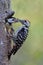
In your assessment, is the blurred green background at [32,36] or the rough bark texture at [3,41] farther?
the blurred green background at [32,36]

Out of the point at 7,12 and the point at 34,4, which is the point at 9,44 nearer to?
the point at 7,12

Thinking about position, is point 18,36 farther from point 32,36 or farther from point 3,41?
point 32,36

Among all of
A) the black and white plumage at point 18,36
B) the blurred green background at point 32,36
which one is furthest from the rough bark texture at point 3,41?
the blurred green background at point 32,36

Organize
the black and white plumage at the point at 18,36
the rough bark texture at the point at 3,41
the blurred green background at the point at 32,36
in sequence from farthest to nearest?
the blurred green background at the point at 32,36
the black and white plumage at the point at 18,36
the rough bark texture at the point at 3,41

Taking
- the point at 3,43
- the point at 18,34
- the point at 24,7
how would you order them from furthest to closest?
the point at 24,7
the point at 18,34
the point at 3,43

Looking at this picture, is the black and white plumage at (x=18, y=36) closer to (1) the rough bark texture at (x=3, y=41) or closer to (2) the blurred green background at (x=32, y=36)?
(1) the rough bark texture at (x=3, y=41)

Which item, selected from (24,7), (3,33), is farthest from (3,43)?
(24,7)

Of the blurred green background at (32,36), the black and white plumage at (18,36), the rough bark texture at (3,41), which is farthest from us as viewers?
the blurred green background at (32,36)

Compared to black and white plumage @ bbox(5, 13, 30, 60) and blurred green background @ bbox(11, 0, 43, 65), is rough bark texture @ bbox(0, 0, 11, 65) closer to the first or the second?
black and white plumage @ bbox(5, 13, 30, 60)

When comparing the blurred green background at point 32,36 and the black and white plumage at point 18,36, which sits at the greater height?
the black and white plumage at point 18,36
